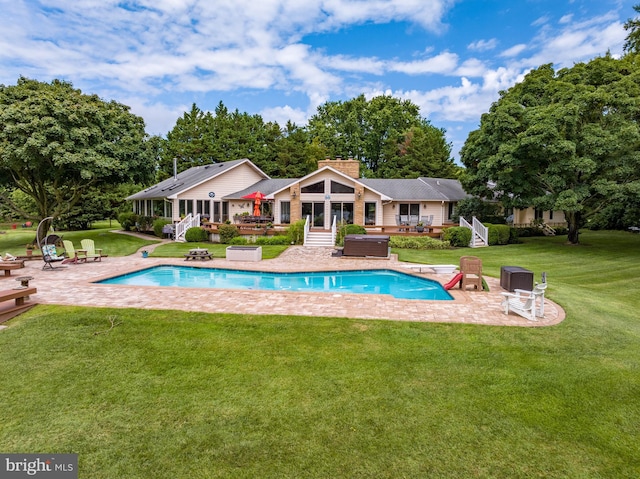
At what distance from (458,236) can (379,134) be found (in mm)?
33361

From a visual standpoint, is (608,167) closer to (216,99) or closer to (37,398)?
(37,398)

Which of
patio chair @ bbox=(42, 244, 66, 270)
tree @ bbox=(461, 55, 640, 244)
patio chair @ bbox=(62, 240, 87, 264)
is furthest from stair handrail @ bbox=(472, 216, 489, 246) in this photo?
patio chair @ bbox=(42, 244, 66, 270)

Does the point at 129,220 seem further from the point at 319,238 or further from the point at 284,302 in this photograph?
the point at 284,302

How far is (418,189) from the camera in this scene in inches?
1139

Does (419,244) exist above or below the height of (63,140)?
below

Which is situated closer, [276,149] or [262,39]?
[262,39]

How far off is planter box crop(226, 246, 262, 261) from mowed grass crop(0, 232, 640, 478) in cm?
914

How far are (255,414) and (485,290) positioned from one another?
9.20 meters

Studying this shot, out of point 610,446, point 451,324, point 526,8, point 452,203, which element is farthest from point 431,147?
point 610,446

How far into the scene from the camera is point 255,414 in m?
4.81

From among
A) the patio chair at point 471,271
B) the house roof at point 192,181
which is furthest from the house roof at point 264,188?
the patio chair at point 471,271

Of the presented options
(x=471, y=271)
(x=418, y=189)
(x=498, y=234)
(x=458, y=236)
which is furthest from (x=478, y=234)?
(x=471, y=271)

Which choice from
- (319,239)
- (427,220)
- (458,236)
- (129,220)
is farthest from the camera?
(129,220)

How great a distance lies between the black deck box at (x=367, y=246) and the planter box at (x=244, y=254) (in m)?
4.57
